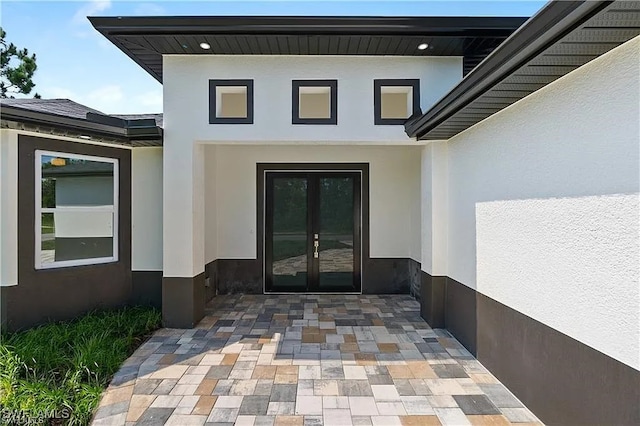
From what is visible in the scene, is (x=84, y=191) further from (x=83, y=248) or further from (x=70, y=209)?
(x=83, y=248)

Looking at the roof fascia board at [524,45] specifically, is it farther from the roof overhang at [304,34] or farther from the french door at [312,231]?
the french door at [312,231]

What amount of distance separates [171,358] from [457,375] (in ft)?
11.6

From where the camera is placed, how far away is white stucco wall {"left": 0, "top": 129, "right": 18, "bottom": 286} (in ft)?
16.4

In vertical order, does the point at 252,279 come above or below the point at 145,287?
below

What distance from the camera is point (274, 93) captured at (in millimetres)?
5641

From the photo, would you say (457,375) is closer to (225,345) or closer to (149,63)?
(225,345)

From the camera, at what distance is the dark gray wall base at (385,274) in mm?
8023

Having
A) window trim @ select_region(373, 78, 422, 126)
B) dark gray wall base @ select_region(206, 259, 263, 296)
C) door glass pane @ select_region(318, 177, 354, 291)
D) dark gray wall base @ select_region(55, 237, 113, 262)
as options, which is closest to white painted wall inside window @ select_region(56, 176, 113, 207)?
dark gray wall base @ select_region(55, 237, 113, 262)

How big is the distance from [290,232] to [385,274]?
238 cm

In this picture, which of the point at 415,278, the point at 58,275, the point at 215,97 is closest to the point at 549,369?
the point at 415,278

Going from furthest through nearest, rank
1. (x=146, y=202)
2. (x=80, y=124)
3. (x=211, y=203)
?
(x=211, y=203), (x=146, y=202), (x=80, y=124)

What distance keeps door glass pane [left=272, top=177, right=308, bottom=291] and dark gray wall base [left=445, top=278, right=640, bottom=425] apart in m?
4.13

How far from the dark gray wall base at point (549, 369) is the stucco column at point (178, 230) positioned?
Answer: 4301 millimetres

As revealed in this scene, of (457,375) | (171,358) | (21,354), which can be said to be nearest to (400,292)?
(457,375)
